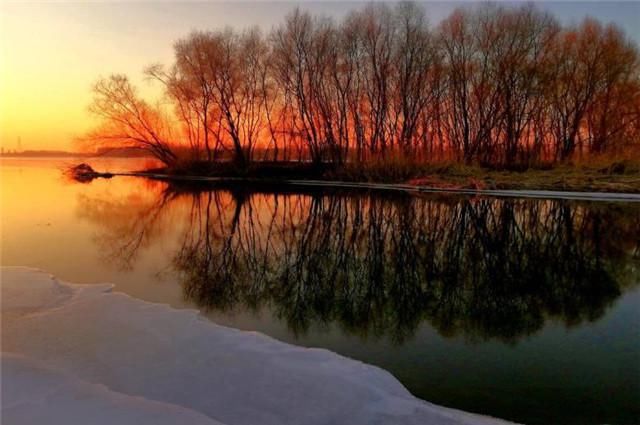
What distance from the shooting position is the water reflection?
19.4 ft

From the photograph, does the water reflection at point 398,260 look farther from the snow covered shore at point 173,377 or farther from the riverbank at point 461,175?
the riverbank at point 461,175

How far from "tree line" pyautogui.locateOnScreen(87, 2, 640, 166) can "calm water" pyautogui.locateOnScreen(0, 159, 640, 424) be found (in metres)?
20.3

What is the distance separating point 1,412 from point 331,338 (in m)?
3.06

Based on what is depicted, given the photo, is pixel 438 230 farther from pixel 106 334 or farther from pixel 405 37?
pixel 405 37

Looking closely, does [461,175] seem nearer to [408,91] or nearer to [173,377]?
[408,91]

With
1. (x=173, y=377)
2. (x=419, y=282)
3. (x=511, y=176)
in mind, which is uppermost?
(x=511, y=176)

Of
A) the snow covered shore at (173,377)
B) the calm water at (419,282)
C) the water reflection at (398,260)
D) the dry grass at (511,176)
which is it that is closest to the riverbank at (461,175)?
the dry grass at (511,176)

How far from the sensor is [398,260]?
28.9 feet

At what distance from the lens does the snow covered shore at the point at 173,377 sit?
3.04 meters

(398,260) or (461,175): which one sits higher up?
(461,175)

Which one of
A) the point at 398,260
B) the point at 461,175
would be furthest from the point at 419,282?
the point at 461,175

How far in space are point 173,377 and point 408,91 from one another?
33573mm

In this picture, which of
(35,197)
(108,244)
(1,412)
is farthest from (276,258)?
(35,197)

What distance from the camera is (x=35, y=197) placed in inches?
695
